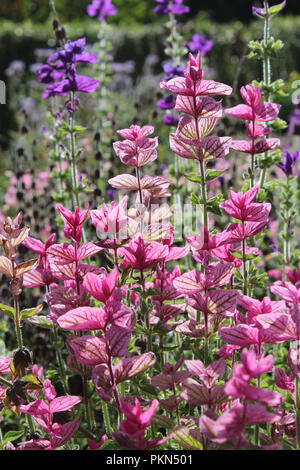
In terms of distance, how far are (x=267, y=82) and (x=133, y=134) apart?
2.44 ft

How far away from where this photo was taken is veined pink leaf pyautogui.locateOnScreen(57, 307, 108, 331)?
100 cm

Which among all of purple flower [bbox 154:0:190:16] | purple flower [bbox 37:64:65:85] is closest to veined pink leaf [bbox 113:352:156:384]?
purple flower [bbox 37:64:65:85]

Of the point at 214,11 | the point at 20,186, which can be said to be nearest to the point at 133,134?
the point at 20,186

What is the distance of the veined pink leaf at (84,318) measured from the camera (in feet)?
3.28

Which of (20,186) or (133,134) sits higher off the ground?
(133,134)

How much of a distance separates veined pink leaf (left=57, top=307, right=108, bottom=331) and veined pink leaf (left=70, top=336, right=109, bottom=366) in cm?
2

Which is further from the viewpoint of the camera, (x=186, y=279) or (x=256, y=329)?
(x=186, y=279)

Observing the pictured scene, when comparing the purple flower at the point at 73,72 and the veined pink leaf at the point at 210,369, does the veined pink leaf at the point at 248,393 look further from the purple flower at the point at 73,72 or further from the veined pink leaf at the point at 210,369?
the purple flower at the point at 73,72

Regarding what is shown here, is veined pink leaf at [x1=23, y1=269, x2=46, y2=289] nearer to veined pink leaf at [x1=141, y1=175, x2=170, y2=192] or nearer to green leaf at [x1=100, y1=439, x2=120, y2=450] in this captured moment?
veined pink leaf at [x1=141, y1=175, x2=170, y2=192]

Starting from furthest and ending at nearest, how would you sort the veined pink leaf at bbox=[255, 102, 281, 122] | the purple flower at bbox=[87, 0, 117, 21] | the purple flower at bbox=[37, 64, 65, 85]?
the purple flower at bbox=[87, 0, 117, 21]
the purple flower at bbox=[37, 64, 65, 85]
the veined pink leaf at bbox=[255, 102, 281, 122]

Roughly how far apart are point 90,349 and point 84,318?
6 centimetres

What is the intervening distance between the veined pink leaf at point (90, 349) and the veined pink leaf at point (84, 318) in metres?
0.02

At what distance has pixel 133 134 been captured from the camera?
1254mm

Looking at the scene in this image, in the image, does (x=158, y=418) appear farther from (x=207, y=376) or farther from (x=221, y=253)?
(x=221, y=253)
